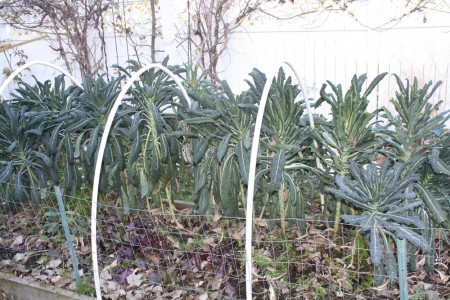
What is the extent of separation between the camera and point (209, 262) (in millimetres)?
3396

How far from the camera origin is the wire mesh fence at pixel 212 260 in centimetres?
299

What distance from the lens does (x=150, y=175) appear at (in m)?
3.62

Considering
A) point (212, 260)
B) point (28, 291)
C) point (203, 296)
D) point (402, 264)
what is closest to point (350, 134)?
point (402, 264)

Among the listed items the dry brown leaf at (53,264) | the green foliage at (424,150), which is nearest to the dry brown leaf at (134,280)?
the dry brown leaf at (53,264)

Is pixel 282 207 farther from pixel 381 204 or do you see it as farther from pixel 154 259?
pixel 154 259

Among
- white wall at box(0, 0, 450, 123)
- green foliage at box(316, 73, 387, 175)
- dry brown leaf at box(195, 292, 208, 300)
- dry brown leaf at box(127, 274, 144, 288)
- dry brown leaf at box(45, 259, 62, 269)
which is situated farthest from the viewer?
white wall at box(0, 0, 450, 123)

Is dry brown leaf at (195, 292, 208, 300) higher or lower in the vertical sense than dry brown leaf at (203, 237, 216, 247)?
lower

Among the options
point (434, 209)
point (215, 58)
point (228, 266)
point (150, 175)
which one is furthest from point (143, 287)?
point (215, 58)

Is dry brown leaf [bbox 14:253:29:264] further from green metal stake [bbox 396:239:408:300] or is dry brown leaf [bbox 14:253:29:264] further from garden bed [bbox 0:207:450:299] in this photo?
green metal stake [bbox 396:239:408:300]

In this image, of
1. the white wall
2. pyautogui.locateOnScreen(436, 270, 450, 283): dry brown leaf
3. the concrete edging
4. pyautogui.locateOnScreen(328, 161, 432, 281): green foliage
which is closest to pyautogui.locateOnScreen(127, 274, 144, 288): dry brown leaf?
the concrete edging

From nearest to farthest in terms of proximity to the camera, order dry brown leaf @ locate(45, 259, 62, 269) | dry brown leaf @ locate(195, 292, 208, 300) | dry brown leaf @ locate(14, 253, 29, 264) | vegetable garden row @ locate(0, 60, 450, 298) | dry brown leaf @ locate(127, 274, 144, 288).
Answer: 1. vegetable garden row @ locate(0, 60, 450, 298)
2. dry brown leaf @ locate(195, 292, 208, 300)
3. dry brown leaf @ locate(127, 274, 144, 288)
4. dry brown leaf @ locate(45, 259, 62, 269)
5. dry brown leaf @ locate(14, 253, 29, 264)

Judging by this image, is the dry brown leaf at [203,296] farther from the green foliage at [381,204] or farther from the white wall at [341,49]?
the white wall at [341,49]

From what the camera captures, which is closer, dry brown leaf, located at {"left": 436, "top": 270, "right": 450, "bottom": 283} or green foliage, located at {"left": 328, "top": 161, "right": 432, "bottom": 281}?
green foliage, located at {"left": 328, "top": 161, "right": 432, "bottom": 281}

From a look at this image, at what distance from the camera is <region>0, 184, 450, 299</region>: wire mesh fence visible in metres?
2.99
